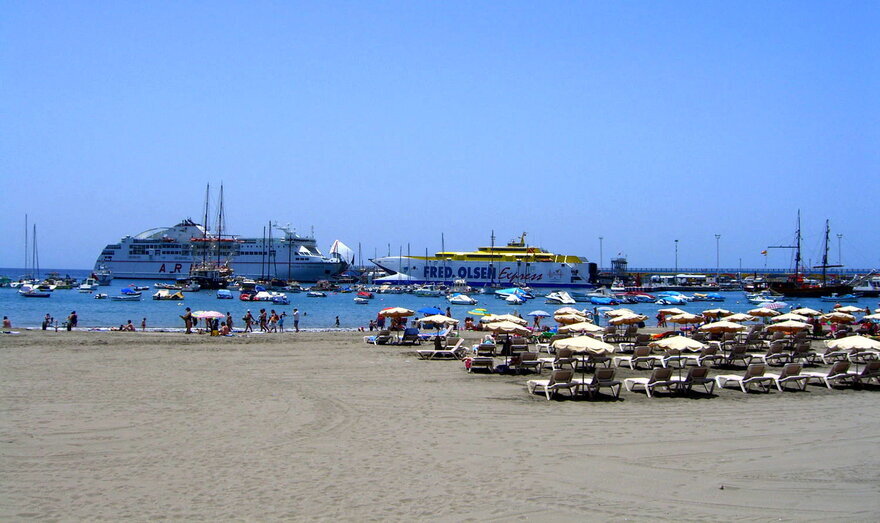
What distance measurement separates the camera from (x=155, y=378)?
13.3 metres

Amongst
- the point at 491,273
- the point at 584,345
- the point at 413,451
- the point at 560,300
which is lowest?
the point at 560,300

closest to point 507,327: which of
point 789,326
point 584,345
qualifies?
point 584,345

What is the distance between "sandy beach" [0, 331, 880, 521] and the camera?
20.5ft

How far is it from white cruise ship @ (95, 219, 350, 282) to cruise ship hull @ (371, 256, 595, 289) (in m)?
11.4

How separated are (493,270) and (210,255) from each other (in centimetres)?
3531

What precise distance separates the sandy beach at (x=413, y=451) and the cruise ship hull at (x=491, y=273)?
7585 centimetres

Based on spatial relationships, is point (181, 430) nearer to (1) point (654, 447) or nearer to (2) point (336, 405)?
(2) point (336, 405)

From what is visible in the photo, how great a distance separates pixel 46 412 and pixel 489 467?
6.10 m

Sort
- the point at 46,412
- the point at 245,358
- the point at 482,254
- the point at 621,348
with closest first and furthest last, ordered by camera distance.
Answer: the point at 46,412 < the point at 245,358 < the point at 621,348 < the point at 482,254

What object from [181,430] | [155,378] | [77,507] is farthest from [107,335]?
[77,507]

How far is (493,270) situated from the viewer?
293ft

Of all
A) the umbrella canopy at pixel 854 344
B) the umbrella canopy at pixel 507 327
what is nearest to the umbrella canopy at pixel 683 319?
the umbrella canopy at pixel 507 327

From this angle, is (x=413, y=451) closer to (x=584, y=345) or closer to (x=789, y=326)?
(x=584, y=345)

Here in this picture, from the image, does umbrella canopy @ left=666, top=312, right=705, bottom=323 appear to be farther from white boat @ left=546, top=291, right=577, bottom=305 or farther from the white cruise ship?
the white cruise ship
